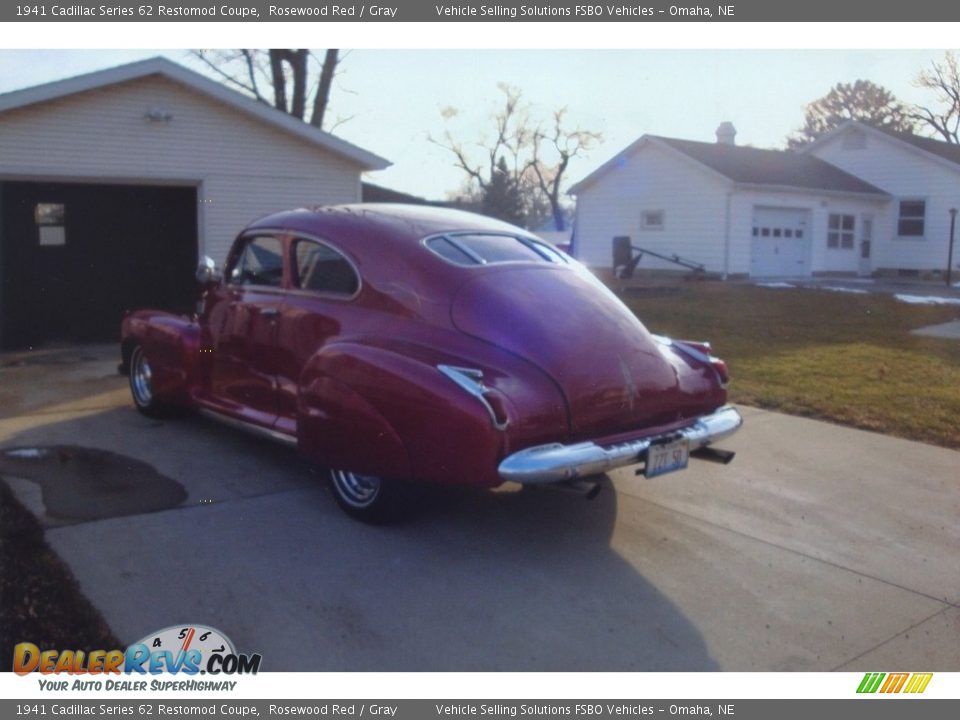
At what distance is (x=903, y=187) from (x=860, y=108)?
572 centimetres

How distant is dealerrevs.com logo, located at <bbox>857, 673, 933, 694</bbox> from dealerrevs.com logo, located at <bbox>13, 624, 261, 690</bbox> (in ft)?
7.42

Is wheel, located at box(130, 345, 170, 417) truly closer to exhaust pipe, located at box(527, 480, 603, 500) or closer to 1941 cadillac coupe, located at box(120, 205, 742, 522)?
1941 cadillac coupe, located at box(120, 205, 742, 522)

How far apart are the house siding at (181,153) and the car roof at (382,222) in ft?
20.5

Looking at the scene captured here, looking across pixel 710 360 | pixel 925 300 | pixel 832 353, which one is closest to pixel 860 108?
pixel 925 300

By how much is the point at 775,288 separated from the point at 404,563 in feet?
58.1

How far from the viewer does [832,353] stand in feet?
36.9

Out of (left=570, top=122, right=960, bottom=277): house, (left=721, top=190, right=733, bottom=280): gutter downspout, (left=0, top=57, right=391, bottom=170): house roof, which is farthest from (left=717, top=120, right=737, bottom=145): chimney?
(left=0, top=57, right=391, bottom=170): house roof

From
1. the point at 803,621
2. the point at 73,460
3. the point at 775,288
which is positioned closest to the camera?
the point at 803,621

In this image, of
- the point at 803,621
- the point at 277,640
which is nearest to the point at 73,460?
the point at 277,640

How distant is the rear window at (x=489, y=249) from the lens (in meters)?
5.16

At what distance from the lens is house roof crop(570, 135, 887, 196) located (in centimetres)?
2466

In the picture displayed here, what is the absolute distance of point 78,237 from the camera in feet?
40.3

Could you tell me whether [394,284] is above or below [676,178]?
below

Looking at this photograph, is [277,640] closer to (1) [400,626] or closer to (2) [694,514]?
(1) [400,626]
